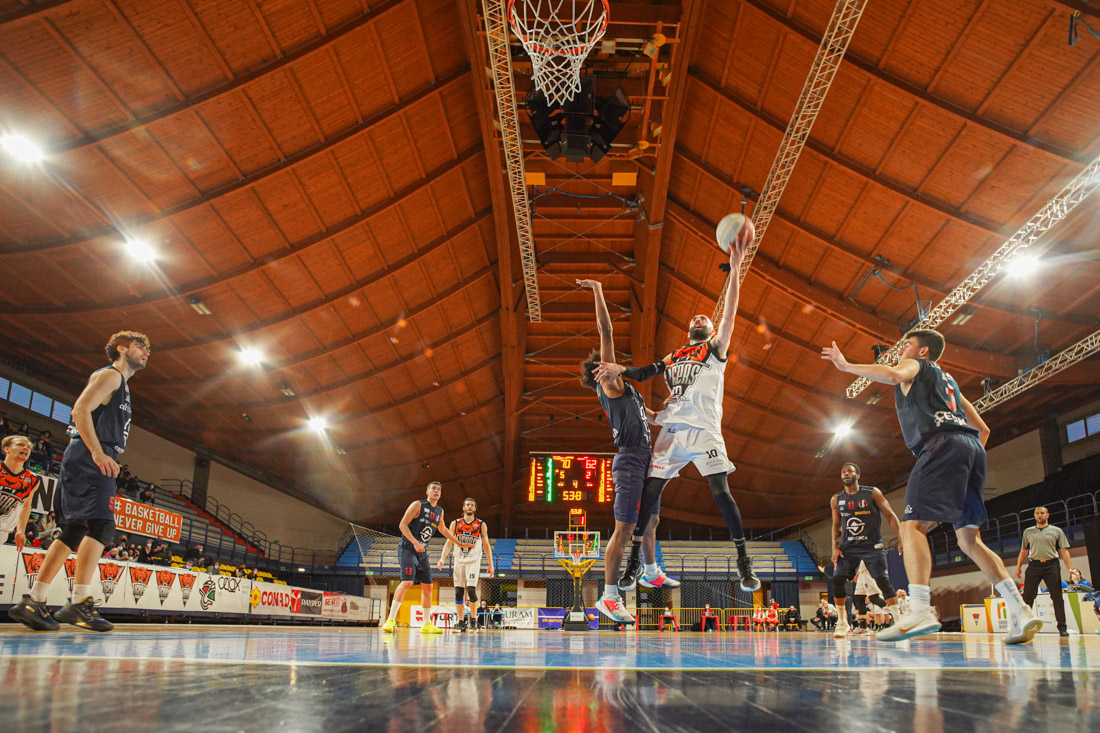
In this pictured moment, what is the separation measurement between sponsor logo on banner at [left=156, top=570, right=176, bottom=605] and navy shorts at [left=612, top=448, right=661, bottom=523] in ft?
44.7

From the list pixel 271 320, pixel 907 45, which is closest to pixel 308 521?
pixel 271 320

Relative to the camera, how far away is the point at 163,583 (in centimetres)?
1619

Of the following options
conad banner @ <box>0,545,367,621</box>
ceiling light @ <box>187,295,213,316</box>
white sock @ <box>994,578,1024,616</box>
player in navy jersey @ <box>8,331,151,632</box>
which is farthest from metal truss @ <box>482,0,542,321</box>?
white sock @ <box>994,578,1024,616</box>

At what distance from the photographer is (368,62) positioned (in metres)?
18.2

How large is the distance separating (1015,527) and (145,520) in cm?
2755

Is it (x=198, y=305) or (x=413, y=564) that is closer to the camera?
(x=413, y=564)

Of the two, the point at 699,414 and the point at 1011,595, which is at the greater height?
the point at 699,414

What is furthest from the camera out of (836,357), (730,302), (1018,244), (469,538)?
(1018,244)

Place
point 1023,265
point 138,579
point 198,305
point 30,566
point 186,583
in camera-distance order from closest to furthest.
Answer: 1. point 30,566
2. point 138,579
3. point 186,583
4. point 1023,265
5. point 198,305

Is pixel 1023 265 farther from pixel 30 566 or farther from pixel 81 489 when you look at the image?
pixel 30 566

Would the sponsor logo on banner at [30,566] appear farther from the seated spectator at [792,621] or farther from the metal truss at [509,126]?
the seated spectator at [792,621]

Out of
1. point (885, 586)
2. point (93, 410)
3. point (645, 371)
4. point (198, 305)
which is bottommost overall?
point (885, 586)

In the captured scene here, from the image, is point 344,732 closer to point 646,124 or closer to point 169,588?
point 169,588

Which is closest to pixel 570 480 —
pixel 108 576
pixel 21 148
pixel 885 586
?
pixel 108 576
